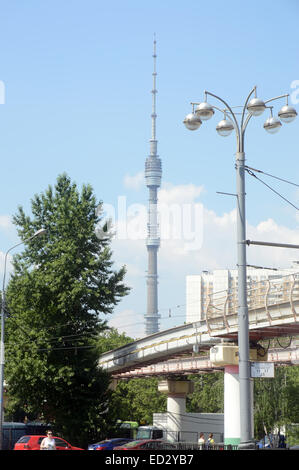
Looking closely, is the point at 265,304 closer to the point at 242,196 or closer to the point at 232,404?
the point at 232,404

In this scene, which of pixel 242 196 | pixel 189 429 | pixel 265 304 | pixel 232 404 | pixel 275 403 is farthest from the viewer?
pixel 275 403

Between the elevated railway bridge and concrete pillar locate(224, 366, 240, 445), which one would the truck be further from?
concrete pillar locate(224, 366, 240, 445)

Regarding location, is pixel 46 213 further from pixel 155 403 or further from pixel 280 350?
pixel 155 403

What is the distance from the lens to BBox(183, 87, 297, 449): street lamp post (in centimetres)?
1823

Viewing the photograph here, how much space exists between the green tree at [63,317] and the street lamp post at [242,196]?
3045 centimetres

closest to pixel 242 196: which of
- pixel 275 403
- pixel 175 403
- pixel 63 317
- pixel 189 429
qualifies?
pixel 63 317

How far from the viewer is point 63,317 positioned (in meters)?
50.2

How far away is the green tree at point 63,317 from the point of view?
159ft

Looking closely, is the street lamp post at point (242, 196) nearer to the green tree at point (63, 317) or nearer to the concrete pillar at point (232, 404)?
the concrete pillar at point (232, 404)

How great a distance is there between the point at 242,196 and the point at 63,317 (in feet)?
108

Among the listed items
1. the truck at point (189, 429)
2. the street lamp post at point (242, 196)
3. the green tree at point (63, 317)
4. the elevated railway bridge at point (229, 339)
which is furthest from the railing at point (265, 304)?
the truck at point (189, 429)

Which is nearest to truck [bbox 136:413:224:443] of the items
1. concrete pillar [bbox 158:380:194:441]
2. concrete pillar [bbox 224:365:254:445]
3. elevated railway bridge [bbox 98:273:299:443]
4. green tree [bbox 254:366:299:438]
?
concrete pillar [bbox 158:380:194:441]

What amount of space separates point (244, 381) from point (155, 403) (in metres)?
75.3

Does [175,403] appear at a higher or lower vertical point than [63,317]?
lower
